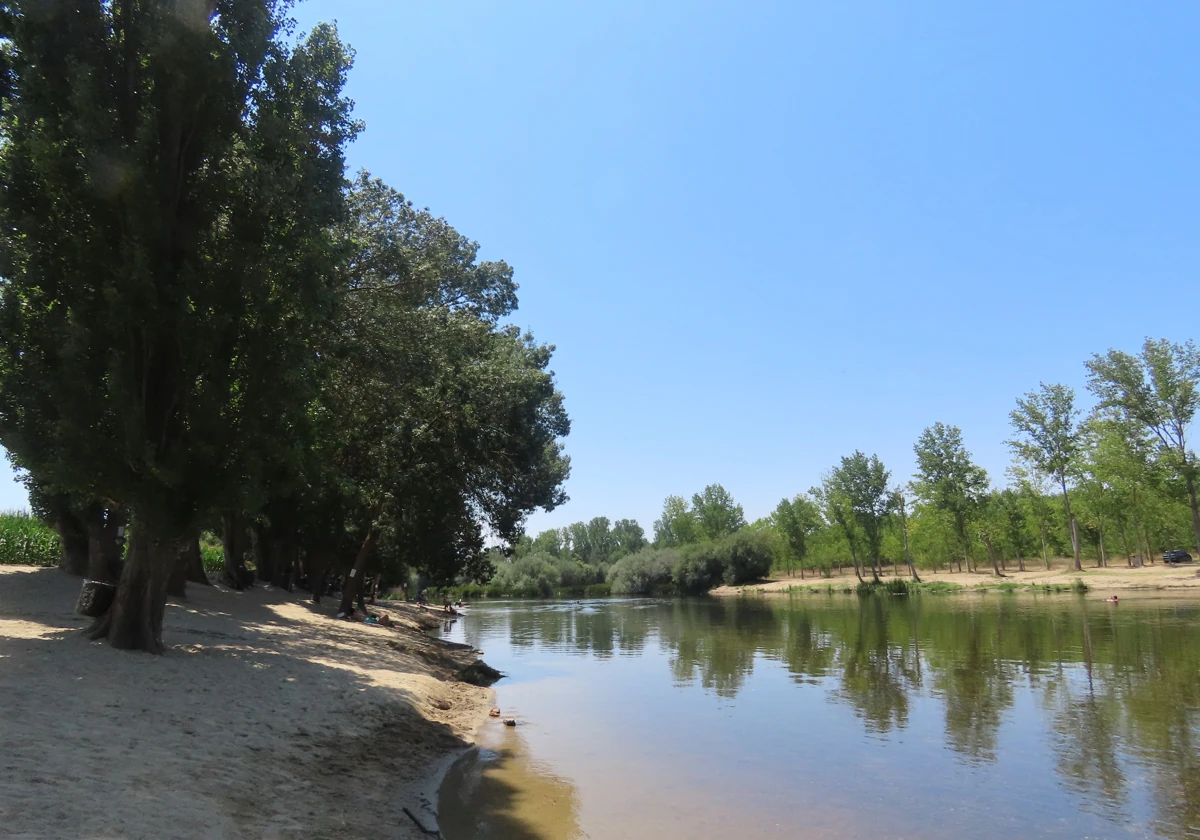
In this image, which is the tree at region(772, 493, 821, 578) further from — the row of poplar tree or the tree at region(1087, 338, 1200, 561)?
the tree at region(1087, 338, 1200, 561)

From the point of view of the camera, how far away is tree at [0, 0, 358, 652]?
12.1 metres

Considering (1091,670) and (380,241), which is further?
(380,241)

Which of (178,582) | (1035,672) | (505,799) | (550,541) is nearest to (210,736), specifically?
(505,799)

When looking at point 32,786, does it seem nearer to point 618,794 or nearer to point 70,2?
point 618,794

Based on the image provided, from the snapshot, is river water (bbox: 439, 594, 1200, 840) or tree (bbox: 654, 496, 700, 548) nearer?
river water (bbox: 439, 594, 1200, 840)

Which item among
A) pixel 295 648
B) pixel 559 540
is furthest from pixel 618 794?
pixel 559 540

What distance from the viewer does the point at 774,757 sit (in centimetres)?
1345

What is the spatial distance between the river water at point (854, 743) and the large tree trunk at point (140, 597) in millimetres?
6448

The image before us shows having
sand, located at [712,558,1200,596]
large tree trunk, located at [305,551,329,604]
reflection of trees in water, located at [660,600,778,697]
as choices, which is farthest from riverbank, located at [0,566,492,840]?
sand, located at [712,558,1200,596]

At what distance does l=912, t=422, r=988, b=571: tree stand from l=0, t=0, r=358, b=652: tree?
236 feet

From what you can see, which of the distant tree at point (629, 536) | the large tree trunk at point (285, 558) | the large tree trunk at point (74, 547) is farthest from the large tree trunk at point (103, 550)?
the distant tree at point (629, 536)

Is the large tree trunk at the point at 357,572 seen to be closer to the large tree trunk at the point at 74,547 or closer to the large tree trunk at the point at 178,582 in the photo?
the large tree trunk at the point at 178,582

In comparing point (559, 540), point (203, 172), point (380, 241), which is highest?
point (380, 241)

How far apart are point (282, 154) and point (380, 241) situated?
868cm
